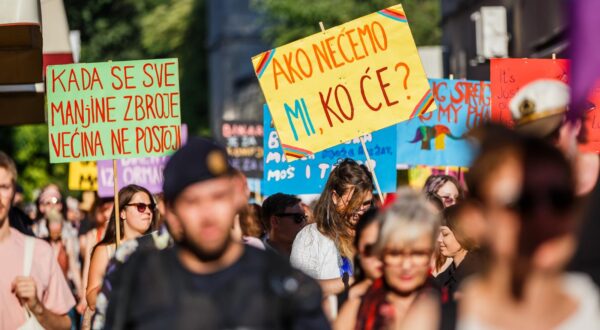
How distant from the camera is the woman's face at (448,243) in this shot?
7.88 m

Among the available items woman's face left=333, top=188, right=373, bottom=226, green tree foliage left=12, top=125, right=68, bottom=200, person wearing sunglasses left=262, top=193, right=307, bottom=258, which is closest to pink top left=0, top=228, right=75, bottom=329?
woman's face left=333, top=188, right=373, bottom=226

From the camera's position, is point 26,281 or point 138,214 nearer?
point 26,281

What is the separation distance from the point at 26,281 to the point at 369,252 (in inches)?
76.6

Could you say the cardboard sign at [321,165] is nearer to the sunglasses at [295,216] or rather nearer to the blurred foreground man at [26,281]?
the sunglasses at [295,216]

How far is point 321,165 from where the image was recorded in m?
11.4

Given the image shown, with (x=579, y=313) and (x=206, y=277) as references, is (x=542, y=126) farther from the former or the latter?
(x=206, y=277)

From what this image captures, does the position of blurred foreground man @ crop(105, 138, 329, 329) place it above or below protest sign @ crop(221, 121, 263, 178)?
below

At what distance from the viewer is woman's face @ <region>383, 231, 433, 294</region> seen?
4473mm

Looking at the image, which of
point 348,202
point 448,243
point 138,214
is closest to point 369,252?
point 348,202

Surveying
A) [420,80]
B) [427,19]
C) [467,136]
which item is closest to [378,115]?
[420,80]

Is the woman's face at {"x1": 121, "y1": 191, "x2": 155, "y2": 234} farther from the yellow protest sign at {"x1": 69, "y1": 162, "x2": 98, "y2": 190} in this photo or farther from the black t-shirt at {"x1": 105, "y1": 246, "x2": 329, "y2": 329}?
the yellow protest sign at {"x1": 69, "y1": 162, "x2": 98, "y2": 190}

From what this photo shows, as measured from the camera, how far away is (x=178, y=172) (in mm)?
4250

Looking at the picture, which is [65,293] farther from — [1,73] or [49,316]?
[1,73]

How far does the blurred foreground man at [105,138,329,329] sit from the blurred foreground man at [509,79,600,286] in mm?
773
